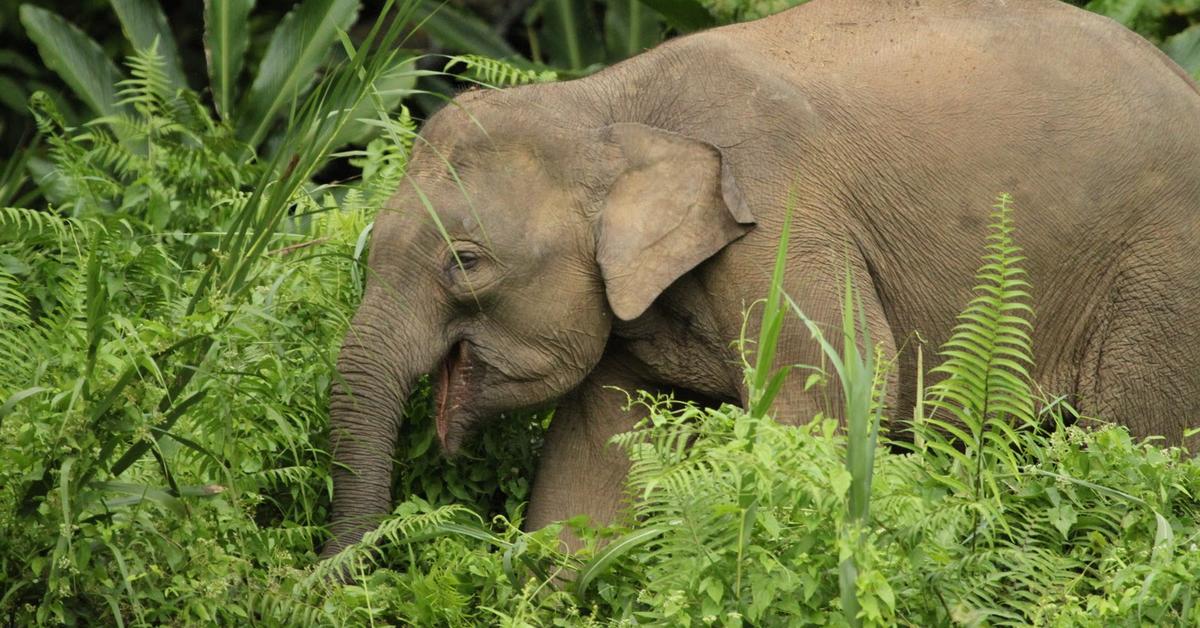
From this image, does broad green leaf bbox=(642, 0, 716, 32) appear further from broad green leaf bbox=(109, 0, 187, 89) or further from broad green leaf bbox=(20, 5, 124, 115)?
broad green leaf bbox=(20, 5, 124, 115)

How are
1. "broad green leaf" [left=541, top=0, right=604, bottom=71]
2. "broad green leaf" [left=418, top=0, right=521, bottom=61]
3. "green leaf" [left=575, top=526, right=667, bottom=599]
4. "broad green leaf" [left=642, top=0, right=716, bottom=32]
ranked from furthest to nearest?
"broad green leaf" [left=541, top=0, right=604, bottom=71]
"broad green leaf" [left=418, top=0, right=521, bottom=61]
"broad green leaf" [left=642, top=0, right=716, bottom=32]
"green leaf" [left=575, top=526, right=667, bottom=599]

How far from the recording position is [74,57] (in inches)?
391

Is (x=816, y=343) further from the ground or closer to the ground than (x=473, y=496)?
further from the ground

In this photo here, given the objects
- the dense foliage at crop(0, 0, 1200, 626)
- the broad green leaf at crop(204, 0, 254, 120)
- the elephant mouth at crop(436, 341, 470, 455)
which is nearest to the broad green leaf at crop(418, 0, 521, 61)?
the broad green leaf at crop(204, 0, 254, 120)

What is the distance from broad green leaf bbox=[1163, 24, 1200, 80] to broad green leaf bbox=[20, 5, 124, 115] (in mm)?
5312

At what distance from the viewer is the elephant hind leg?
5949 mm

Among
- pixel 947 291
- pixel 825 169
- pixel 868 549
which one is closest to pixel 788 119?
pixel 825 169

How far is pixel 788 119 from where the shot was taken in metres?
5.73

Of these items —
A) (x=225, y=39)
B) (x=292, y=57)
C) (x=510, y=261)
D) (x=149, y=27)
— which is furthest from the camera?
(x=149, y=27)

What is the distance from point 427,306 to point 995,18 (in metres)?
2.05

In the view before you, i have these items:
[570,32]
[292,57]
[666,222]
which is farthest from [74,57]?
[666,222]

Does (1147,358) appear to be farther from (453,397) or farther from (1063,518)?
(453,397)

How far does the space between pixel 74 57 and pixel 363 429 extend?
16.8 ft

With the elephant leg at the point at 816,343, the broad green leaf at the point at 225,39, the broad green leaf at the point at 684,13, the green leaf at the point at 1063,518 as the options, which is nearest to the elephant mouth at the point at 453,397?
the elephant leg at the point at 816,343
